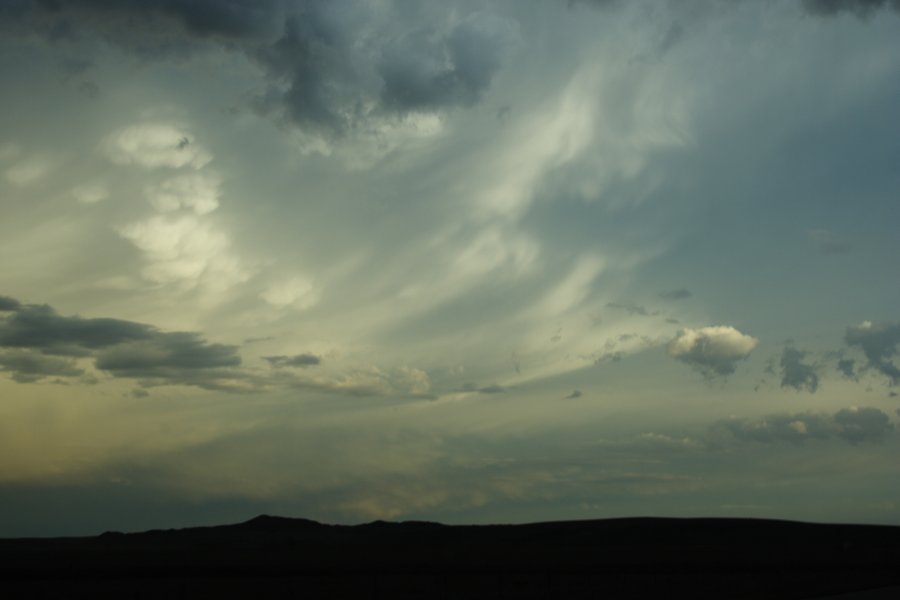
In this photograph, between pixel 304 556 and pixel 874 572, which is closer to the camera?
pixel 874 572

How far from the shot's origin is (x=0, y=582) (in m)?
85.7

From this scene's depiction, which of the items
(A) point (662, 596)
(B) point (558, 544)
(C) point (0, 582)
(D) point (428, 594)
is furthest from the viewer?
(B) point (558, 544)

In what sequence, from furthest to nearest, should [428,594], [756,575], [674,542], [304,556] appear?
[674,542]
[304,556]
[756,575]
[428,594]

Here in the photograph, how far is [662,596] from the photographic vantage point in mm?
67062

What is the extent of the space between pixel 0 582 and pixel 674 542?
126377mm

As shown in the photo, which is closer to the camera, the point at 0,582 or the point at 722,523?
the point at 0,582

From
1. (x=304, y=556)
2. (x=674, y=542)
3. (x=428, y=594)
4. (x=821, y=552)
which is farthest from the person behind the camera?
(x=674, y=542)

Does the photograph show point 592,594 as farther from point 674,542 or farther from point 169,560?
point 674,542

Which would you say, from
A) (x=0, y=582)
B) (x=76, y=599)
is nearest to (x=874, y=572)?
(x=76, y=599)

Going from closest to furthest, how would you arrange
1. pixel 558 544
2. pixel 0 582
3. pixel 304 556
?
pixel 0 582
pixel 304 556
pixel 558 544

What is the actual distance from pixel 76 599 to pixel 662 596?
148 feet

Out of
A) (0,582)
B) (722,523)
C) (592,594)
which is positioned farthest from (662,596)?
(722,523)

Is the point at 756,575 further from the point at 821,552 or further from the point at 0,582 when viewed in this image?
the point at 0,582

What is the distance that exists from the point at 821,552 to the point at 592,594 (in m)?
93.5
